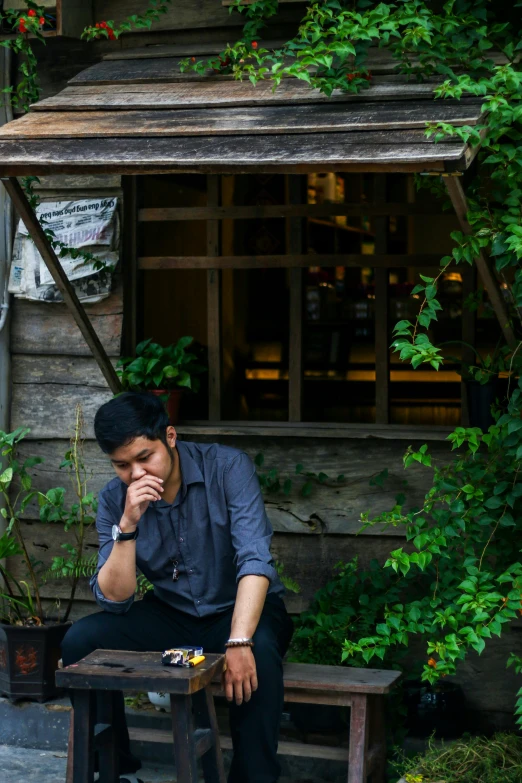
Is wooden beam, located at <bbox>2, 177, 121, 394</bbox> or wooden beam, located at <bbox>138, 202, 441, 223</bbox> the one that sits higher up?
wooden beam, located at <bbox>138, 202, 441, 223</bbox>

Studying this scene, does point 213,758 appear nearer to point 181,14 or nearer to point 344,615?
point 344,615

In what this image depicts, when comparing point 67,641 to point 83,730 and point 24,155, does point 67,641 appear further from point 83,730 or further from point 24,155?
point 24,155

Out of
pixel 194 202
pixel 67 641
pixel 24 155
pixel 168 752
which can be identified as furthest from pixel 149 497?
pixel 194 202

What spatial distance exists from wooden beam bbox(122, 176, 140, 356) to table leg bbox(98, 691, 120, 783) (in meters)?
1.95

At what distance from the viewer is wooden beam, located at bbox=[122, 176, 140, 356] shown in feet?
17.0

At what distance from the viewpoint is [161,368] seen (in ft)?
16.0

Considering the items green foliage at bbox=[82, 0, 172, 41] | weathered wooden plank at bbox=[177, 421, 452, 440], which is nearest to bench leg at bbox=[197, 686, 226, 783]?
weathered wooden plank at bbox=[177, 421, 452, 440]

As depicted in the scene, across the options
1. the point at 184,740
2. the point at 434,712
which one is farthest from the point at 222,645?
the point at 434,712

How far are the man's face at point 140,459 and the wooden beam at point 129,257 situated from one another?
160 centimetres

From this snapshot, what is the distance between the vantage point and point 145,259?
5172 mm

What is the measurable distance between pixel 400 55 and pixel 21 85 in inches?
78.7

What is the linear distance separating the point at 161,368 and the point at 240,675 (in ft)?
5.97

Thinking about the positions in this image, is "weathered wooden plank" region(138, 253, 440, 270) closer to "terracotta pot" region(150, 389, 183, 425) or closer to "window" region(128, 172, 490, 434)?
"window" region(128, 172, 490, 434)

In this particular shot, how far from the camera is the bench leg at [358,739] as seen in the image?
3969 mm
